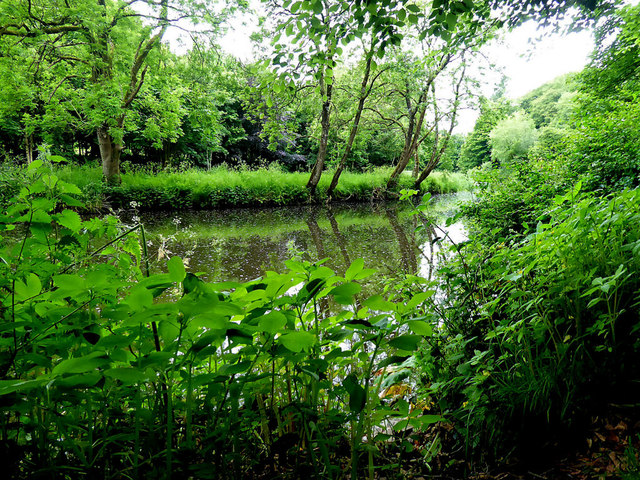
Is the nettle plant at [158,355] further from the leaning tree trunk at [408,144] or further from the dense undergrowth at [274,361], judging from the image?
the leaning tree trunk at [408,144]

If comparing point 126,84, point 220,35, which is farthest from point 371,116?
point 126,84

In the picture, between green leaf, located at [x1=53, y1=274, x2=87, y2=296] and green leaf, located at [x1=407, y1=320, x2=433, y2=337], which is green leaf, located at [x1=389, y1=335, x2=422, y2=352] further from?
green leaf, located at [x1=53, y1=274, x2=87, y2=296]

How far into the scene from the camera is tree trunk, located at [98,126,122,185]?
10670mm

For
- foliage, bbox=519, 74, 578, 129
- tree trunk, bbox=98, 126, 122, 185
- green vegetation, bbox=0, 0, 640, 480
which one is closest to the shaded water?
green vegetation, bbox=0, 0, 640, 480

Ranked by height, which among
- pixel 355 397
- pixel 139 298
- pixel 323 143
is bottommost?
pixel 355 397

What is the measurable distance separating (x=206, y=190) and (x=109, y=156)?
3542mm

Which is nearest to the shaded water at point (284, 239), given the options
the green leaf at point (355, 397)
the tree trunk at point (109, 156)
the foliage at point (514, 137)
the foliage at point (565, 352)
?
the foliage at point (565, 352)

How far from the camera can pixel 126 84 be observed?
9.30m

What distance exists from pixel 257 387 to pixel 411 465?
2.35 feet

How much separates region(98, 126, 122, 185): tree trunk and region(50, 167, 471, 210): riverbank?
33 centimetres

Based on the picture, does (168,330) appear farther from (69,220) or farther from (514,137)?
(514,137)

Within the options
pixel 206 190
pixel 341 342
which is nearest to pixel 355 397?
pixel 341 342

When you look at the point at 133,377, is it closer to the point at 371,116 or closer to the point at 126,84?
the point at 126,84

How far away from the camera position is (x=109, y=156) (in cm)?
1091
